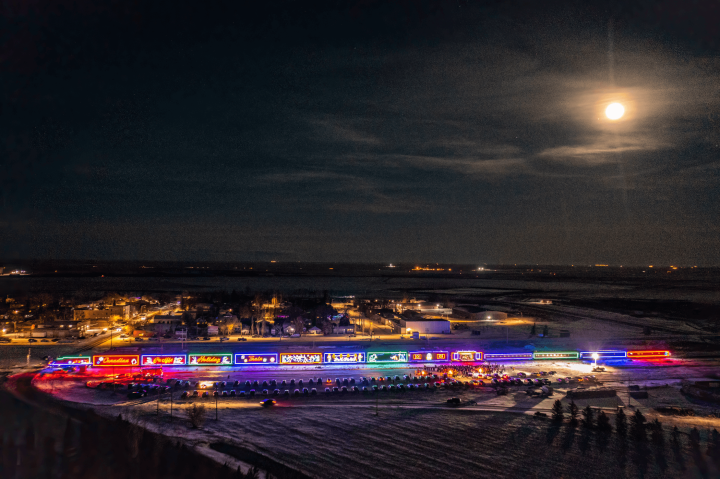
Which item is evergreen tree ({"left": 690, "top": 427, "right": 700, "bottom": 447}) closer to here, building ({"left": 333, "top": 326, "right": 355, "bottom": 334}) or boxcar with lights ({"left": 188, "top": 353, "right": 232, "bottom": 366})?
boxcar with lights ({"left": 188, "top": 353, "right": 232, "bottom": 366})

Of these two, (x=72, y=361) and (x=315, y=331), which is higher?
(x=72, y=361)

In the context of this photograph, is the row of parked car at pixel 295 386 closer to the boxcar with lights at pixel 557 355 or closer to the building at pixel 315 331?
the boxcar with lights at pixel 557 355

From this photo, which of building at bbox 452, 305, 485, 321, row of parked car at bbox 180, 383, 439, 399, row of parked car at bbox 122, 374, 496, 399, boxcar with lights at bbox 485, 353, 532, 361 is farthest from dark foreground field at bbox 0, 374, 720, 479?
building at bbox 452, 305, 485, 321

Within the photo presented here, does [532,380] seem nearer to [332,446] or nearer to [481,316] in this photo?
[332,446]

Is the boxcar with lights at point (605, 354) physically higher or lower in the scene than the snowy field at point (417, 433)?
higher

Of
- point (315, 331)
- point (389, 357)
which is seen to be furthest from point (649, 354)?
point (315, 331)

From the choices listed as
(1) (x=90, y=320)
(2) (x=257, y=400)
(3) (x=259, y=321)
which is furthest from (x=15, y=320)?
(2) (x=257, y=400)

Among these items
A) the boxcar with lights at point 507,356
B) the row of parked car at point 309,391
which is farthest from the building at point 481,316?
the row of parked car at point 309,391
